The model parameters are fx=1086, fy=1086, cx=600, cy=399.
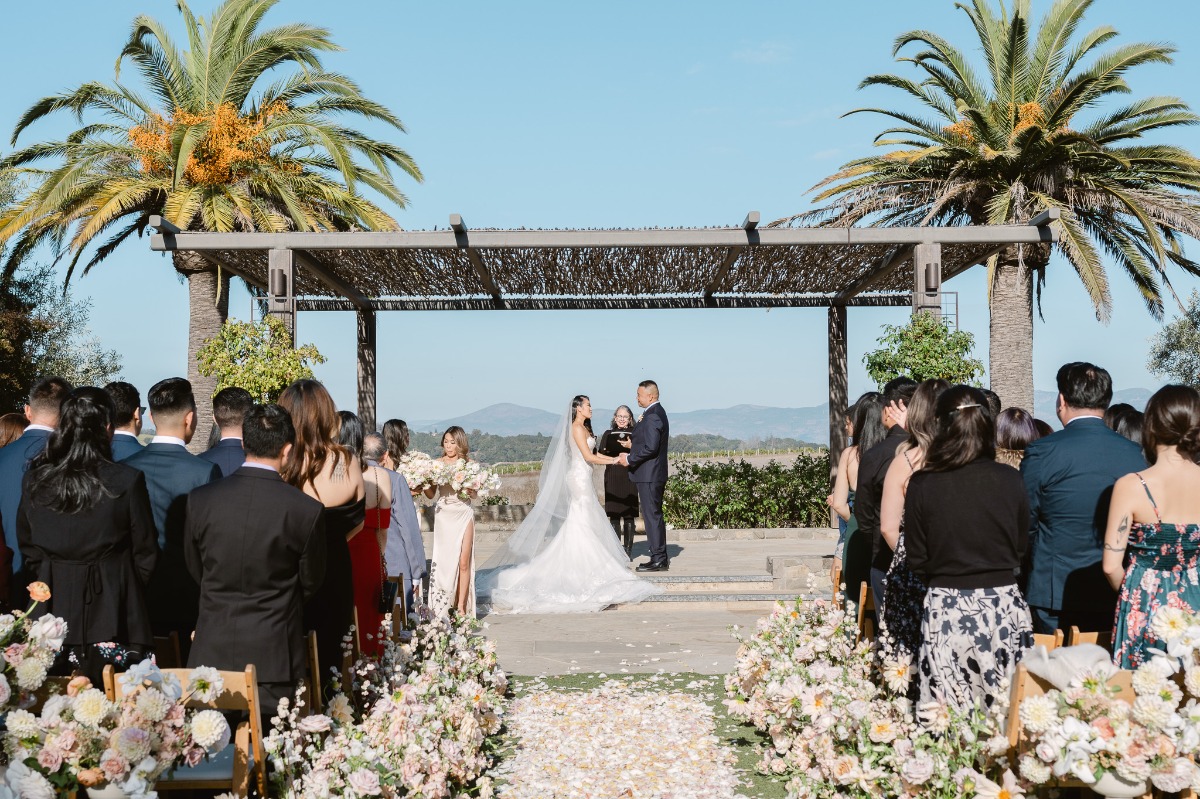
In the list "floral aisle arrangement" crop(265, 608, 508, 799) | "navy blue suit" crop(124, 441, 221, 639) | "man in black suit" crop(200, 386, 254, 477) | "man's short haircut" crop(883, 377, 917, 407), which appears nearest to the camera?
"floral aisle arrangement" crop(265, 608, 508, 799)

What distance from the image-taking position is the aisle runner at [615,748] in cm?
528

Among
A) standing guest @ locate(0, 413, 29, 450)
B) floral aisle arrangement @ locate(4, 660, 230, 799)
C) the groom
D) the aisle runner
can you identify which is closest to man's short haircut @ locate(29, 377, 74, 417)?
standing guest @ locate(0, 413, 29, 450)

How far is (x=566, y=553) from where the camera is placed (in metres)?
10.8

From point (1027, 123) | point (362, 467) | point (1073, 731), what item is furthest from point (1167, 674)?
point (1027, 123)

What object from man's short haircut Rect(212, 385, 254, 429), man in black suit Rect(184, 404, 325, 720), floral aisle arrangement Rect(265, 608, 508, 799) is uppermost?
man's short haircut Rect(212, 385, 254, 429)

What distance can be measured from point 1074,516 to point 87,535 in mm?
4305

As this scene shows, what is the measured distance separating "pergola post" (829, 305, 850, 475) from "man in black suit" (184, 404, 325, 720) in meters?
12.6

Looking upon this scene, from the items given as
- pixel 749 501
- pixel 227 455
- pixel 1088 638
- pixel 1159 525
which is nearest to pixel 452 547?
pixel 227 455

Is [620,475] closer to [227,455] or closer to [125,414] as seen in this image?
[227,455]

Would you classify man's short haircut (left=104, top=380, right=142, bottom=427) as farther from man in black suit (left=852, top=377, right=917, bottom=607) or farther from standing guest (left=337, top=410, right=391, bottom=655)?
man in black suit (left=852, top=377, right=917, bottom=607)

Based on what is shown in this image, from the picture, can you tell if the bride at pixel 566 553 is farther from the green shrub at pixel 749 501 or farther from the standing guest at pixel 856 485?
the green shrub at pixel 749 501

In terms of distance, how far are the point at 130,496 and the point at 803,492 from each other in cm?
1347

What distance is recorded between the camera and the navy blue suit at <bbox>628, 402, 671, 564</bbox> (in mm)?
11852

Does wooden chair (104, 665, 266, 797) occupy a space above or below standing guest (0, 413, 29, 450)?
below
